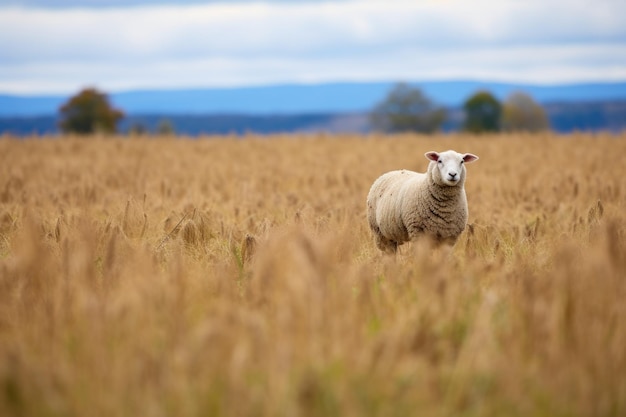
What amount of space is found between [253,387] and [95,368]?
0.64 meters

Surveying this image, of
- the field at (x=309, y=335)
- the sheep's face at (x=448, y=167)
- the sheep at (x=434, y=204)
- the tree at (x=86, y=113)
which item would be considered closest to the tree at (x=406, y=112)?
the tree at (x=86, y=113)

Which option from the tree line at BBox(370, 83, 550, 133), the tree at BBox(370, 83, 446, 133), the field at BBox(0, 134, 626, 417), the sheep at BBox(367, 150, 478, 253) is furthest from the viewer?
the tree at BBox(370, 83, 446, 133)

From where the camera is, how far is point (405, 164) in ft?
53.9

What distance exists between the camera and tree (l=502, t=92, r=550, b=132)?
9606 cm

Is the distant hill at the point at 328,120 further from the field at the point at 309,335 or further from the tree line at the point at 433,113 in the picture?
the field at the point at 309,335

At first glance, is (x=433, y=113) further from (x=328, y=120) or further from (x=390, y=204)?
(x=328, y=120)

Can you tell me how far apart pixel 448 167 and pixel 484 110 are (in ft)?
290

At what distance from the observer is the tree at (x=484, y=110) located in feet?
302

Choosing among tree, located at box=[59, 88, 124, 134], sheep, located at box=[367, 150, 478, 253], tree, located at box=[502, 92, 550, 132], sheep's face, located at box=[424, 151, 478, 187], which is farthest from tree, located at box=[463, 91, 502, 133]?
sheep's face, located at box=[424, 151, 478, 187]

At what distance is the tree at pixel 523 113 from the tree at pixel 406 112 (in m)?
8.33

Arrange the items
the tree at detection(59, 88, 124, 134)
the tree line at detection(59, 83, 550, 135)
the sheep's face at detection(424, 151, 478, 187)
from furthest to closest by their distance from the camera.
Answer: the tree line at detection(59, 83, 550, 135) → the tree at detection(59, 88, 124, 134) → the sheep's face at detection(424, 151, 478, 187)

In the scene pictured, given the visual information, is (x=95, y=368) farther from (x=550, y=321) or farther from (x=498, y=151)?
(x=498, y=151)

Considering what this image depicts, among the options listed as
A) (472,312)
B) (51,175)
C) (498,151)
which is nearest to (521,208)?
(472,312)

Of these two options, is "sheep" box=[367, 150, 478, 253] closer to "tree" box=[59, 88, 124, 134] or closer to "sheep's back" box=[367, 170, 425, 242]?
"sheep's back" box=[367, 170, 425, 242]
